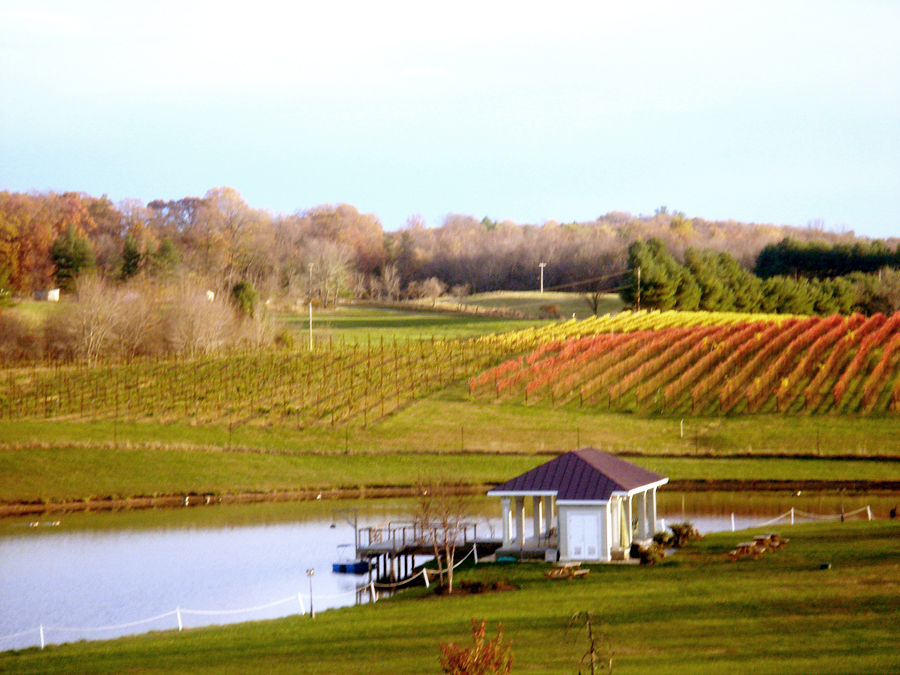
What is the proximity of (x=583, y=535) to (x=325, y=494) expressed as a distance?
17.0 metres

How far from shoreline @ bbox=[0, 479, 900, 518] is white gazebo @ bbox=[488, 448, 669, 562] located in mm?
11205

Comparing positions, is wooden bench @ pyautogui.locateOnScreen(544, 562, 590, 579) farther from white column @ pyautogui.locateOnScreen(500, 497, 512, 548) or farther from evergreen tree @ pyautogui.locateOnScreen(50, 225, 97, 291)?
evergreen tree @ pyautogui.locateOnScreen(50, 225, 97, 291)

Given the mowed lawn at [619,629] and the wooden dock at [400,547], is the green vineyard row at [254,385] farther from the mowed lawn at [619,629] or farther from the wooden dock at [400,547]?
the mowed lawn at [619,629]

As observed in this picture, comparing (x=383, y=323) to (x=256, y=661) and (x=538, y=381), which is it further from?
(x=256, y=661)

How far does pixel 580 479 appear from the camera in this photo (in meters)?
26.6

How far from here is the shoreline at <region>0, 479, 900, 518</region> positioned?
1542 inches

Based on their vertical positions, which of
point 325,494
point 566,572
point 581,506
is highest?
point 581,506

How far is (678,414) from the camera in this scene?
5297 centimetres

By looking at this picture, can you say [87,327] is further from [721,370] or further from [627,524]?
[627,524]

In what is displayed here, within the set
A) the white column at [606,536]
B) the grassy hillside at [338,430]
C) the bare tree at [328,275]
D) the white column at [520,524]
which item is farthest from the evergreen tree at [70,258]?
the white column at [606,536]

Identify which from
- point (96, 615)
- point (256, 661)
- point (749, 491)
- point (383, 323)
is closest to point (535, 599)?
point (256, 661)

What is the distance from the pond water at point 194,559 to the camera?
23.0 meters

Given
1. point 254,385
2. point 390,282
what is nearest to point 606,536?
point 254,385

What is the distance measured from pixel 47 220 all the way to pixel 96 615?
90688 millimetres
